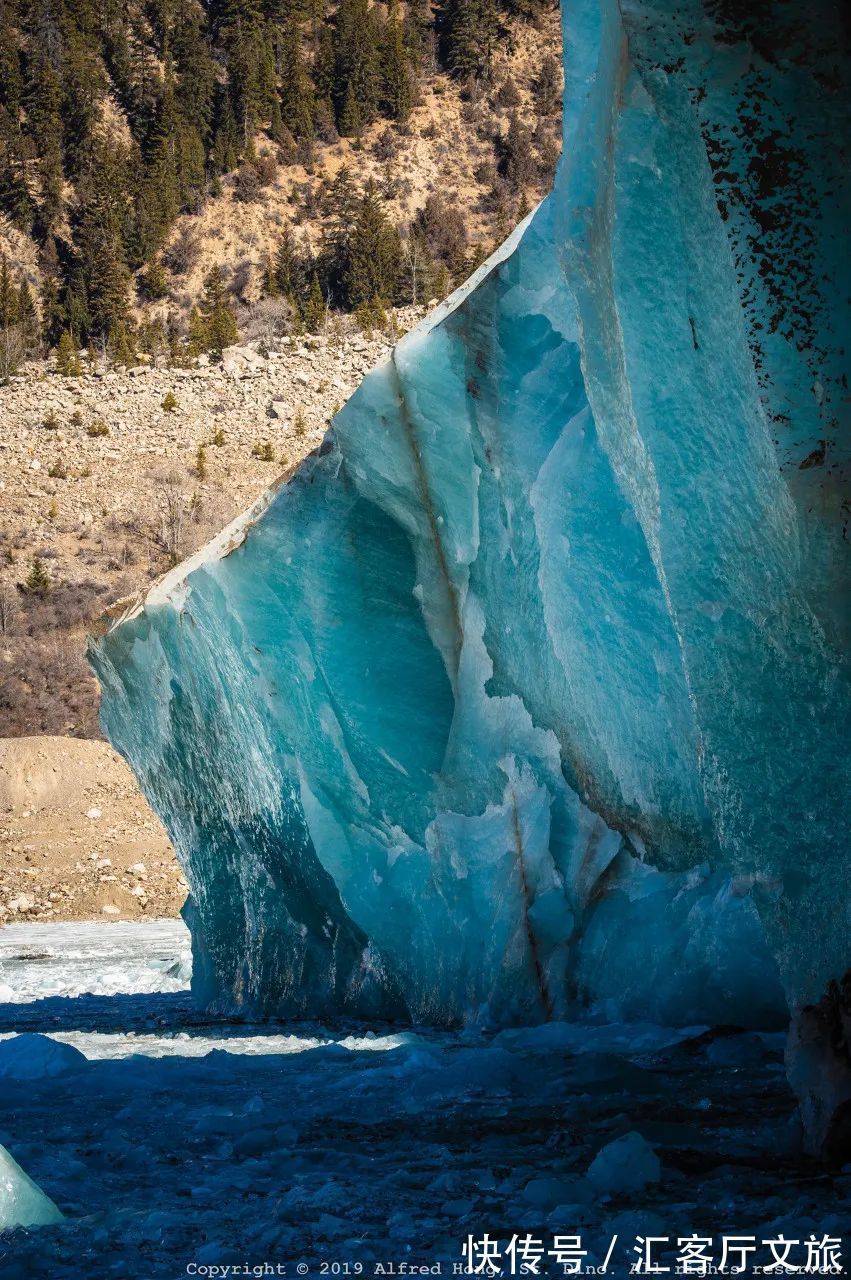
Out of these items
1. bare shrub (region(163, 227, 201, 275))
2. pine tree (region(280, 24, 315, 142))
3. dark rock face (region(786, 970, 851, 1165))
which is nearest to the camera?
dark rock face (region(786, 970, 851, 1165))

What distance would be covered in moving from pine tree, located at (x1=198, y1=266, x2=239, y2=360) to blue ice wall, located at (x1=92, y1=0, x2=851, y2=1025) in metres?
31.4

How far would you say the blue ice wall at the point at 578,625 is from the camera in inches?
103

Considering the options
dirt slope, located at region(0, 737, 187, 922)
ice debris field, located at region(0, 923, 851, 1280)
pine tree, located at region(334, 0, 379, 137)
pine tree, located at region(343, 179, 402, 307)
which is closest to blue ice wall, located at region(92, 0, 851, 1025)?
ice debris field, located at region(0, 923, 851, 1280)

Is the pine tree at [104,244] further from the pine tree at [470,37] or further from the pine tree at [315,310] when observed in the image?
the pine tree at [470,37]

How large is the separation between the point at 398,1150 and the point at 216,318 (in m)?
36.8

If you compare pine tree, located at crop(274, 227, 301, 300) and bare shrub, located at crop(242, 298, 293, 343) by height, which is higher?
pine tree, located at crop(274, 227, 301, 300)

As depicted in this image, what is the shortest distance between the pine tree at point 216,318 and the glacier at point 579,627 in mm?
31290

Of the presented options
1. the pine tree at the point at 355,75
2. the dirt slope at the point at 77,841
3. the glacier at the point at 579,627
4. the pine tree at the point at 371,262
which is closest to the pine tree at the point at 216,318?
the pine tree at the point at 371,262

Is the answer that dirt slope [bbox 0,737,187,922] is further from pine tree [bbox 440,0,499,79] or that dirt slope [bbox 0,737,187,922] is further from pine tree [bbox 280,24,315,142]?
pine tree [bbox 440,0,499,79]

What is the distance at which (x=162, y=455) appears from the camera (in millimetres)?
30797

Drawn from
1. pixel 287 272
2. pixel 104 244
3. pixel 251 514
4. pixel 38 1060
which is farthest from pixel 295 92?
pixel 38 1060

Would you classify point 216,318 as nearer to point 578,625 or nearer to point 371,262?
point 371,262

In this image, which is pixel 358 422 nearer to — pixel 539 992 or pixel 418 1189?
pixel 539 992

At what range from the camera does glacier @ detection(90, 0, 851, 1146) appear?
8.54 ft
